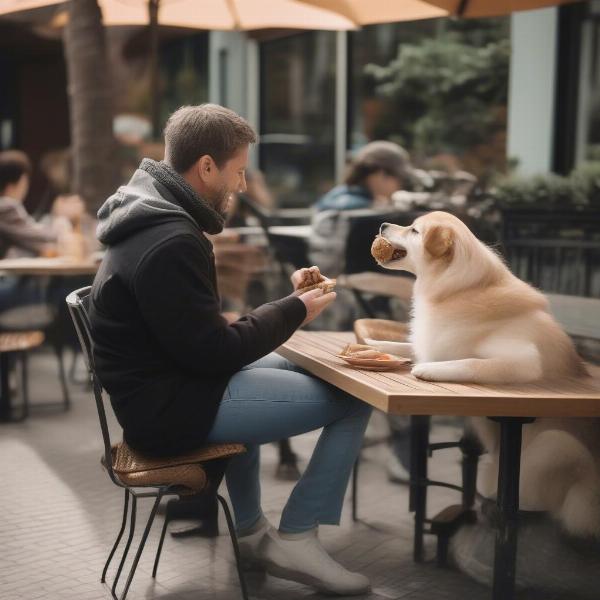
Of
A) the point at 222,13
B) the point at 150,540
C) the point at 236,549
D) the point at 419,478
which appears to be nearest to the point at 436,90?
the point at 222,13

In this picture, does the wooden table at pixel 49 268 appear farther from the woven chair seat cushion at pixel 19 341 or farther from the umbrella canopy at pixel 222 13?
the umbrella canopy at pixel 222 13

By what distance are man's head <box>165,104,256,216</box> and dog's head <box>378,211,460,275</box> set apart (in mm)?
539

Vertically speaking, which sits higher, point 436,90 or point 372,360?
point 436,90

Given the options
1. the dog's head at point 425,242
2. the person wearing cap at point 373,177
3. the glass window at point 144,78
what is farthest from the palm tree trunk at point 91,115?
the dog's head at point 425,242

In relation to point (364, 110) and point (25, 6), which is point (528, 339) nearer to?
point (25, 6)

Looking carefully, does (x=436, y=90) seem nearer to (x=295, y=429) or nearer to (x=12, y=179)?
(x=12, y=179)

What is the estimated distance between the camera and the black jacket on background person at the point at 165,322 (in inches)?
103

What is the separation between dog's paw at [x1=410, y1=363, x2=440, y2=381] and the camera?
8.70 feet

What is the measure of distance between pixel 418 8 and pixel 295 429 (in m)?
3.20

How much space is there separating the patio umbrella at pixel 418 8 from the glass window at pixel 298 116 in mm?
5859

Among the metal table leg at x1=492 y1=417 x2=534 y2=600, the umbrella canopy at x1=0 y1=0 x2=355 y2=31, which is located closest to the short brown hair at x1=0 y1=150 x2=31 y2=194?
the umbrella canopy at x1=0 y1=0 x2=355 y2=31

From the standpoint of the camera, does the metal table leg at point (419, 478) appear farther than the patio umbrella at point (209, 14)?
No

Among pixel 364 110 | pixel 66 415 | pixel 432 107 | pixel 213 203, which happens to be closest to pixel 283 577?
pixel 213 203

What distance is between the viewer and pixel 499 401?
8.09ft
